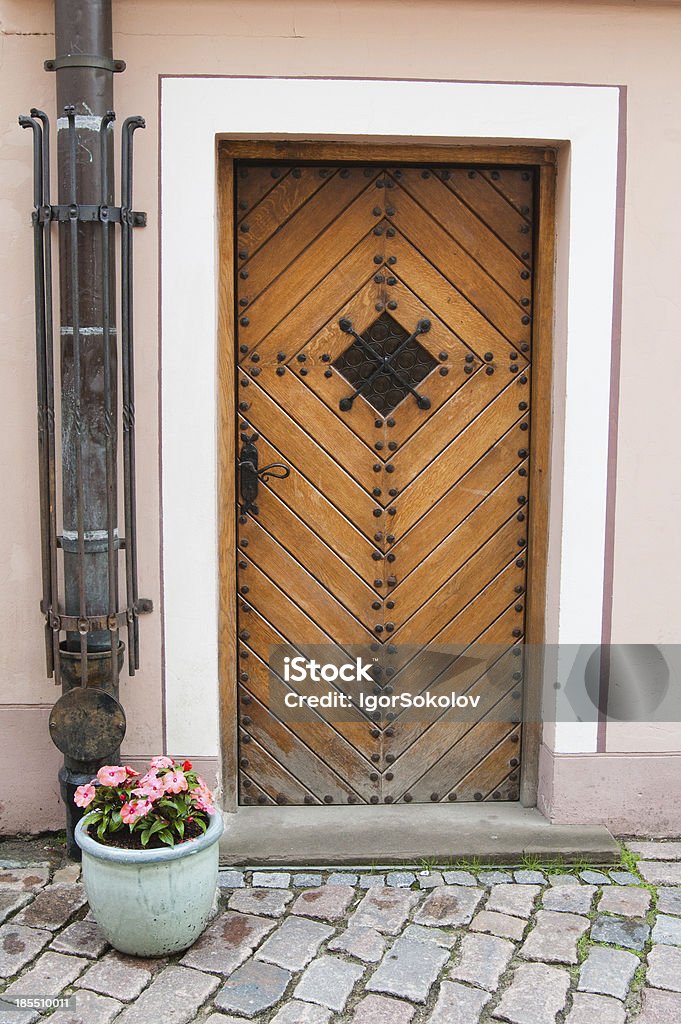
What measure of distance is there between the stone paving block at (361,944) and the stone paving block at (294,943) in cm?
5

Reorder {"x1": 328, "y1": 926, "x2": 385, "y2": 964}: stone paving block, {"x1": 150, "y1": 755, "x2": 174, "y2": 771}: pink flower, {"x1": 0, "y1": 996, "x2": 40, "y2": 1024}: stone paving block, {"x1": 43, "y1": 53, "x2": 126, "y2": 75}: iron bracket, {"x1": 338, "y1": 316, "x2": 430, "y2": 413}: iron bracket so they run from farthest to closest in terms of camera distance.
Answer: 1. {"x1": 338, "y1": 316, "x2": 430, "y2": 413}: iron bracket
2. {"x1": 43, "y1": 53, "x2": 126, "y2": 75}: iron bracket
3. {"x1": 150, "y1": 755, "x2": 174, "y2": 771}: pink flower
4. {"x1": 328, "y1": 926, "x2": 385, "y2": 964}: stone paving block
5. {"x1": 0, "y1": 996, "x2": 40, "y2": 1024}: stone paving block

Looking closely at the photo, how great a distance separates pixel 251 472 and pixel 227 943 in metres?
1.73

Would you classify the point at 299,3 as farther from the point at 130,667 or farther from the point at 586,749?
the point at 586,749

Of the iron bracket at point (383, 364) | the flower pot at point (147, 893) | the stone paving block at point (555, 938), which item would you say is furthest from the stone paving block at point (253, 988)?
the iron bracket at point (383, 364)

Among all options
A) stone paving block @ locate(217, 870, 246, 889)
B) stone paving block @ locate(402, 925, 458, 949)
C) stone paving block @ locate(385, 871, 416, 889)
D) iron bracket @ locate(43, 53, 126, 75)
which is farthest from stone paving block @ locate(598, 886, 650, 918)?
iron bracket @ locate(43, 53, 126, 75)

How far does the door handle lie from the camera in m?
4.21

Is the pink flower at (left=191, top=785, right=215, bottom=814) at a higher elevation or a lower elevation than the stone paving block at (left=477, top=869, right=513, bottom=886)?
higher

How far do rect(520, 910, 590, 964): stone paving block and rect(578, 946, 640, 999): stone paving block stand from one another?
0.06 m

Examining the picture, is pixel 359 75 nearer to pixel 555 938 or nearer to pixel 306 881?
pixel 306 881

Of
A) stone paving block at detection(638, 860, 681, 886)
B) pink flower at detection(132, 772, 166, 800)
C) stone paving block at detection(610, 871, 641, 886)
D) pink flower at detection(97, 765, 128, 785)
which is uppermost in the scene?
pink flower at detection(97, 765, 128, 785)

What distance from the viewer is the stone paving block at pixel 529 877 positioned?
152 inches

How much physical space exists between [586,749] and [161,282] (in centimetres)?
241

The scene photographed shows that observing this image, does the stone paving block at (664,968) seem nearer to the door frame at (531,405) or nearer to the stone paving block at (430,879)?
the stone paving block at (430,879)

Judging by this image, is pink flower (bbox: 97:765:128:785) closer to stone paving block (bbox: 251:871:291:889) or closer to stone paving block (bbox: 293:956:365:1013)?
stone paving block (bbox: 251:871:291:889)
